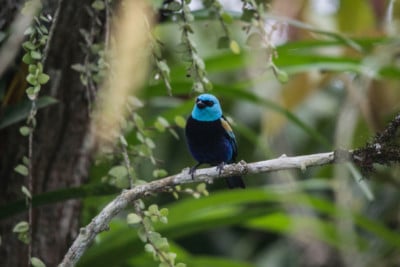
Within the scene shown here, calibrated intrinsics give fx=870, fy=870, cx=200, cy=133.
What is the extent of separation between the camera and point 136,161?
2318 millimetres

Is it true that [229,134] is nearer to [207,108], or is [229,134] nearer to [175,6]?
[207,108]

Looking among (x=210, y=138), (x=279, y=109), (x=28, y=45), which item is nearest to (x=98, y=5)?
(x=28, y=45)

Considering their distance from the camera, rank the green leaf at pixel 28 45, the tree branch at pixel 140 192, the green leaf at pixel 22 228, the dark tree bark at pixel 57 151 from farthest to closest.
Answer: the dark tree bark at pixel 57 151 < the green leaf at pixel 22 228 < the green leaf at pixel 28 45 < the tree branch at pixel 140 192

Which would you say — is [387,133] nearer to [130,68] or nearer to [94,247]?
[130,68]

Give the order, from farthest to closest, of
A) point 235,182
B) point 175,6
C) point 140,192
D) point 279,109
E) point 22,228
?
point 279,109 → point 235,182 → point 175,6 → point 22,228 → point 140,192

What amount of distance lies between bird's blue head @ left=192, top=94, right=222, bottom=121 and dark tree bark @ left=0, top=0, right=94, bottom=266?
369mm

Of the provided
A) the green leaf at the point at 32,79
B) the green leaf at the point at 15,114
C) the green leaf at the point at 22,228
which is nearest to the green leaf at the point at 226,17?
the green leaf at the point at 15,114

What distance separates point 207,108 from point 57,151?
20.2 inches

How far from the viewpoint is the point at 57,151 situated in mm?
2400

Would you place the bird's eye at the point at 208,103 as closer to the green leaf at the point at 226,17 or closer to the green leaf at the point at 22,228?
the green leaf at the point at 226,17

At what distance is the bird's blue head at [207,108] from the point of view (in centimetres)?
207

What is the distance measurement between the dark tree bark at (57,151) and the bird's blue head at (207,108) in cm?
37

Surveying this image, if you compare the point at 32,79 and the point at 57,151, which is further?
the point at 57,151

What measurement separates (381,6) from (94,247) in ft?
3.63
